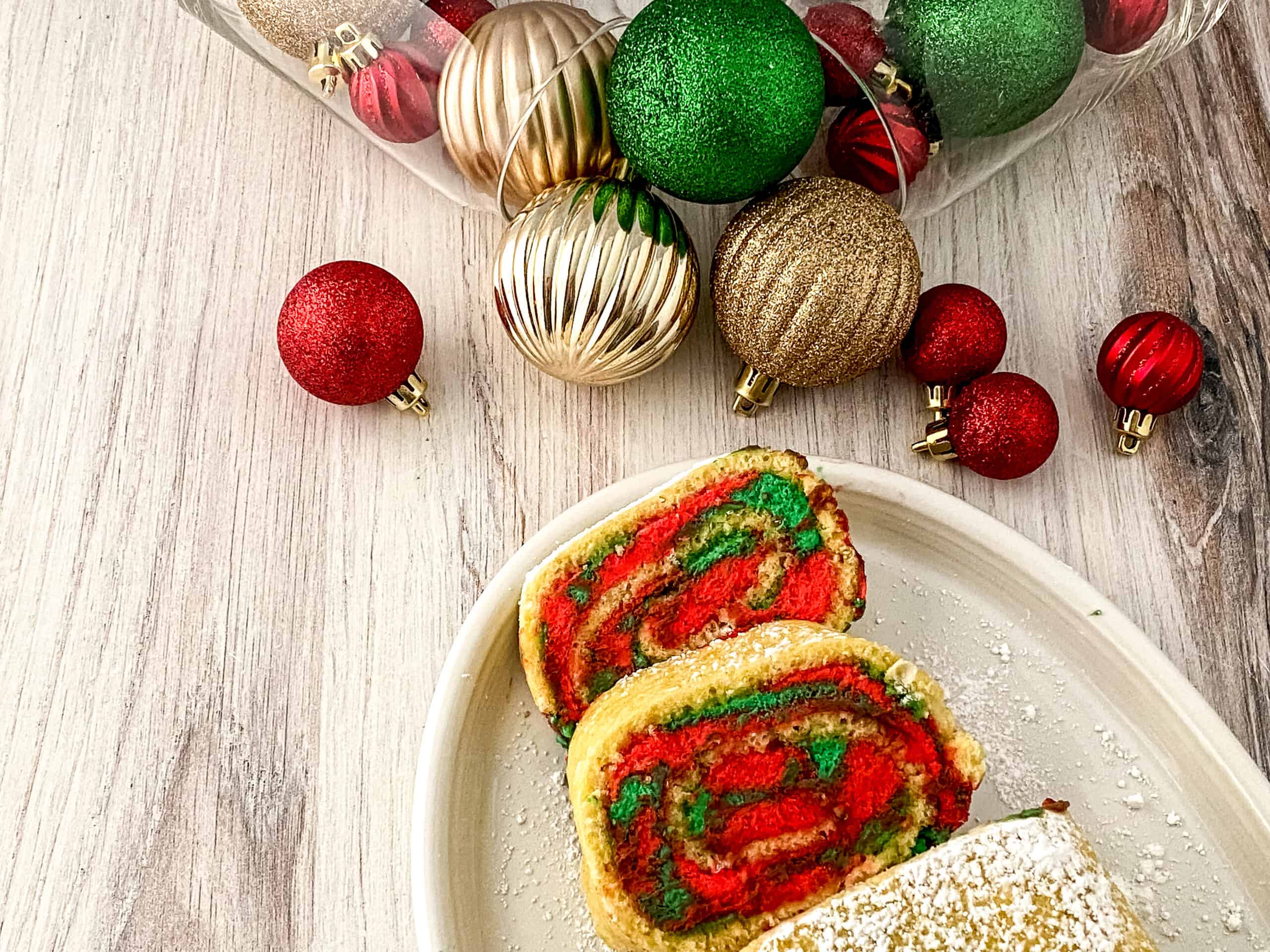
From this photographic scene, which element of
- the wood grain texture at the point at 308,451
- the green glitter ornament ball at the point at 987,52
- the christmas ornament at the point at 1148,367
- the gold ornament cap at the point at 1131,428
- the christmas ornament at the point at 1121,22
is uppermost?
the christmas ornament at the point at 1121,22

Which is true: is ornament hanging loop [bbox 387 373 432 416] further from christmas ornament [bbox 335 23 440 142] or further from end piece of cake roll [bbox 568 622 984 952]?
end piece of cake roll [bbox 568 622 984 952]

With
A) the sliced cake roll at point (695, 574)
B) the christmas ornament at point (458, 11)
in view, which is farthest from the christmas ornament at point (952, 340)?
the christmas ornament at point (458, 11)

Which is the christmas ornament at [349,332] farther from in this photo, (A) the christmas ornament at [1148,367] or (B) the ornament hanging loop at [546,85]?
(A) the christmas ornament at [1148,367]

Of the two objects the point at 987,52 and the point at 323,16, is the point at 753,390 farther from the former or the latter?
the point at 323,16

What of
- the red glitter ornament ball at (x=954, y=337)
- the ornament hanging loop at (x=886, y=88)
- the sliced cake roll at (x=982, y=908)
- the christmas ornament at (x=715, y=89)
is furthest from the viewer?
the red glitter ornament ball at (x=954, y=337)

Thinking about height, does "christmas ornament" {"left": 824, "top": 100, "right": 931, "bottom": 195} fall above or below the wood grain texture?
above

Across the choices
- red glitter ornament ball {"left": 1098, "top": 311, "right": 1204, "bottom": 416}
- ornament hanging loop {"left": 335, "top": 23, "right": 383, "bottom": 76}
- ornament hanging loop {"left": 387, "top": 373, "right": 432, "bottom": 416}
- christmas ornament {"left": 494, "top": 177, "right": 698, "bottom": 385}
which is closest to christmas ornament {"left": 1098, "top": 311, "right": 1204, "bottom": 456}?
red glitter ornament ball {"left": 1098, "top": 311, "right": 1204, "bottom": 416}

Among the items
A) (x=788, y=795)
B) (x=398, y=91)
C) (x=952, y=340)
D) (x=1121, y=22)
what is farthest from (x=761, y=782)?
(x=1121, y=22)

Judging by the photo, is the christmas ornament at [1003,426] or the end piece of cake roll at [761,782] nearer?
the end piece of cake roll at [761,782]
